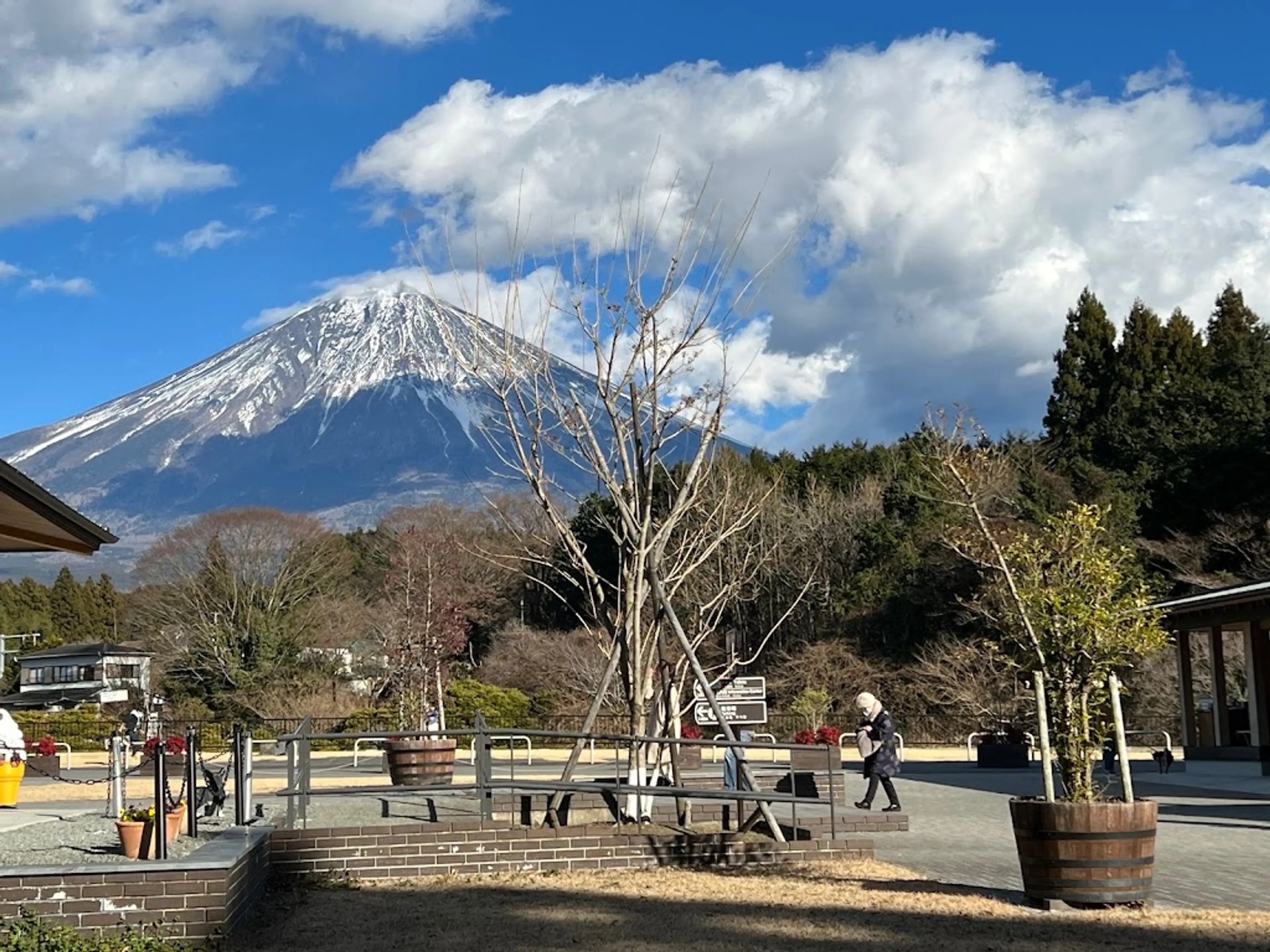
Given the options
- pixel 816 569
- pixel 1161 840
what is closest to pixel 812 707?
pixel 816 569

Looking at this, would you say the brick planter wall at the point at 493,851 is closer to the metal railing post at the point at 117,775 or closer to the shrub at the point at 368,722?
the metal railing post at the point at 117,775

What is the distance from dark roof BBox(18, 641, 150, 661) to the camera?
216 ft

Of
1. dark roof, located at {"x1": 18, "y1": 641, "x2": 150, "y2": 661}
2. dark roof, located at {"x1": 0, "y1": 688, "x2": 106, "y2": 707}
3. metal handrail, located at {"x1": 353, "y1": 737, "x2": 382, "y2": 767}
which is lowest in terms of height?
metal handrail, located at {"x1": 353, "y1": 737, "x2": 382, "y2": 767}

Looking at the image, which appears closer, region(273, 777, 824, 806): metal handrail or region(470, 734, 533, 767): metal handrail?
region(273, 777, 824, 806): metal handrail

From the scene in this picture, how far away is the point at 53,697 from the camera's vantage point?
70312mm

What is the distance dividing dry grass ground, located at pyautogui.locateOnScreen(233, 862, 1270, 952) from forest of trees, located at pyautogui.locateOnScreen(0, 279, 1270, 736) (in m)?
24.2

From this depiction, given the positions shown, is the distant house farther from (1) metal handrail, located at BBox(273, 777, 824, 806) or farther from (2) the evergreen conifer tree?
(1) metal handrail, located at BBox(273, 777, 824, 806)

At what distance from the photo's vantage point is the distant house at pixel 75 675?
62969mm

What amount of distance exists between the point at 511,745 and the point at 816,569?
29.1 m

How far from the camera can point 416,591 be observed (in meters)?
55.2

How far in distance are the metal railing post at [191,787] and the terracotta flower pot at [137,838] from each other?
2.58 ft

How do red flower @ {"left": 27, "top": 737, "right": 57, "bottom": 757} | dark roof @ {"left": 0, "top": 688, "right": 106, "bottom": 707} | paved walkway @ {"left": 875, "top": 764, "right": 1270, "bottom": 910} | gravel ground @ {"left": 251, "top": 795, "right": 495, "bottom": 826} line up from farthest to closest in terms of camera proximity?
1. dark roof @ {"left": 0, "top": 688, "right": 106, "bottom": 707}
2. red flower @ {"left": 27, "top": 737, "right": 57, "bottom": 757}
3. gravel ground @ {"left": 251, "top": 795, "right": 495, "bottom": 826}
4. paved walkway @ {"left": 875, "top": 764, "right": 1270, "bottom": 910}

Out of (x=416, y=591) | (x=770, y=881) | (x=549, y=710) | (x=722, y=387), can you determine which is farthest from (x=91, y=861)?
(x=416, y=591)

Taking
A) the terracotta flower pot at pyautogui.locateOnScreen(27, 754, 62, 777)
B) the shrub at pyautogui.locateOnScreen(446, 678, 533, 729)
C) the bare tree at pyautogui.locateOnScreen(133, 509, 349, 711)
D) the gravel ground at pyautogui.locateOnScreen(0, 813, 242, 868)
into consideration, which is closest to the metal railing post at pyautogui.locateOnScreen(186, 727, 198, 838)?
the gravel ground at pyautogui.locateOnScreen(0, 813, 242, 868)
